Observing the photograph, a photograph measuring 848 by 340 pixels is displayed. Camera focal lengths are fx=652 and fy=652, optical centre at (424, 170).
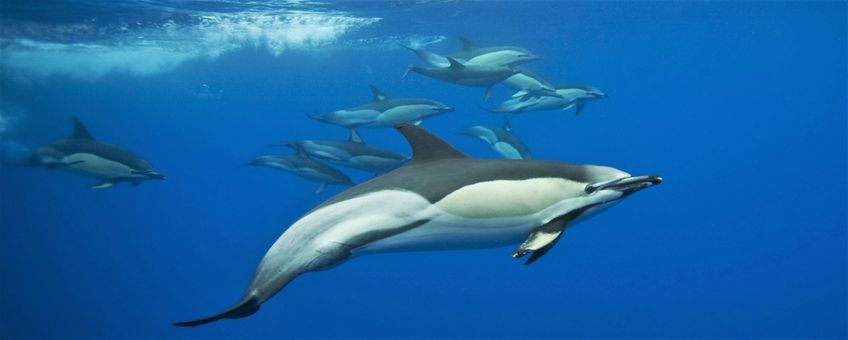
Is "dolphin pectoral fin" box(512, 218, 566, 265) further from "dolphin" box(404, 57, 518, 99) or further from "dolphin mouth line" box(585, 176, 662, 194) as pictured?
"dolphin" box(404, 57, 518, 99)

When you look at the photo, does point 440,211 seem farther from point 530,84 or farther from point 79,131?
point 79,131

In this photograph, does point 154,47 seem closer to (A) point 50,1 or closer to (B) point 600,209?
(A) point 50,1

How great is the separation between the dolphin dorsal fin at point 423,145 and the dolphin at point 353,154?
4245 millimetres

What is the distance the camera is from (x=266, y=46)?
25.0 m

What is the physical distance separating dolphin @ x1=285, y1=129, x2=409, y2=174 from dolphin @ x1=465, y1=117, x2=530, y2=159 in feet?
5.64

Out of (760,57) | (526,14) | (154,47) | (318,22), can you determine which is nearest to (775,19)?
(760,57)

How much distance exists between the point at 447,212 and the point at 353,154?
519 cm

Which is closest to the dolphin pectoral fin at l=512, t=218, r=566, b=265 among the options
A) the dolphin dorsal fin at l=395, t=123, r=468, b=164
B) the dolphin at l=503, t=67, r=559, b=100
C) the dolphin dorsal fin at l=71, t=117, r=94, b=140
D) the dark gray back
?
the dolphin dorsal fin at l=395, t=123, r=468, b=164

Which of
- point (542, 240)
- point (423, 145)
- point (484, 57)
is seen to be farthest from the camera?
point (484, 57)

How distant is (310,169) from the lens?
8898 mm

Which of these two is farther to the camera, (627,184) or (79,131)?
(79,131)

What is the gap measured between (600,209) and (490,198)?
2.17 ft

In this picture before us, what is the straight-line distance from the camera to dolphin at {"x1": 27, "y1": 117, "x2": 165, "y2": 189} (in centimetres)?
879

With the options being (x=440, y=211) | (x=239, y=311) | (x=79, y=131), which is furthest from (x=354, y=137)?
(x=239, y=311)
